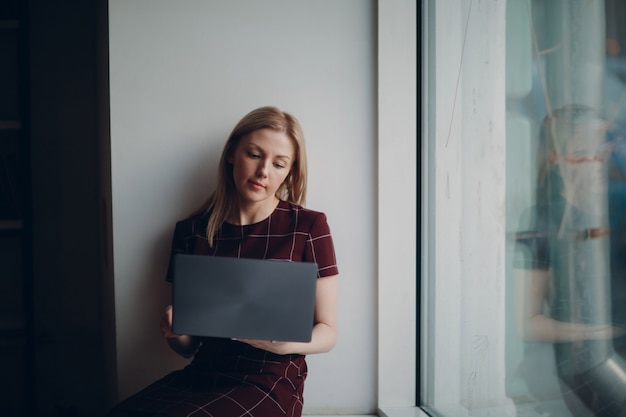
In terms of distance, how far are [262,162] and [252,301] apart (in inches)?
17.1

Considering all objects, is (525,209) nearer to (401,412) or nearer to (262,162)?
(262,162)

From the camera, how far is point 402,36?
73.7 inches

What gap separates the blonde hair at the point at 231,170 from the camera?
5.31 feet

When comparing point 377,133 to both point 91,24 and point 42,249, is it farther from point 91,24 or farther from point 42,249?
point 42,249

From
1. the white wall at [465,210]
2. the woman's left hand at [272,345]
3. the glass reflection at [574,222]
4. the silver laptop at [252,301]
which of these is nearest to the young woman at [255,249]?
the woman's left hand at [272,345]

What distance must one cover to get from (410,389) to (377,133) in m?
0.84

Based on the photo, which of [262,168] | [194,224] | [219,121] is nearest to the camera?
[262,168]

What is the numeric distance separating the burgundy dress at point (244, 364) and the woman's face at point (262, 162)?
0.10m

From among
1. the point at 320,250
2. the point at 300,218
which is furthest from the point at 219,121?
the point at 320,250

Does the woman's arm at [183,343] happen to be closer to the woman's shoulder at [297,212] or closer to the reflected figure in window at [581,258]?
the woman's shoulder at [297,212]

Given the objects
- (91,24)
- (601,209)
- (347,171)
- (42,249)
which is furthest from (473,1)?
(42,249)

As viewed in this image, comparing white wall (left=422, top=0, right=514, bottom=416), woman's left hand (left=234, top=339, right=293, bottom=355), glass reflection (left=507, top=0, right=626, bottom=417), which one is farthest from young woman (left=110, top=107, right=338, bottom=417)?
glass reflection (left=507, top=0, right=626, bottom=417)

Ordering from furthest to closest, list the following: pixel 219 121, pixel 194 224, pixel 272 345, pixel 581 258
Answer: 1. pixel 219 121
2. pixel 194 224
3. pixel 272 345
4. pixel 581 258

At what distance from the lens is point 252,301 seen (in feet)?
4.28
